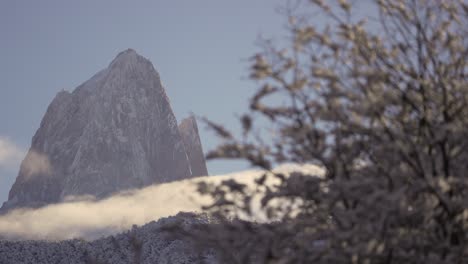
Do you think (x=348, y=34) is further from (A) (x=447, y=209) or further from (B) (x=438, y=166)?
(A) (x=447, y=209)

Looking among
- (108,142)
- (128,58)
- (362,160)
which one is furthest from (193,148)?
(362,160)

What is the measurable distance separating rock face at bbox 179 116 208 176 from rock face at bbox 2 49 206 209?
1.59 feet

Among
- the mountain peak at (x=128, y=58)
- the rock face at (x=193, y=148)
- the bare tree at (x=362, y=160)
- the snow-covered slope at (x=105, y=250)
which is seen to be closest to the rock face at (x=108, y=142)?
the mountain peak at (x=128, y=58)

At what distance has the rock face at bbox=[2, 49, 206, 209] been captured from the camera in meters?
146

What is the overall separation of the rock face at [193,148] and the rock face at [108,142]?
48 cm

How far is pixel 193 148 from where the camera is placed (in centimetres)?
15762

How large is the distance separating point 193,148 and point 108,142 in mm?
21124

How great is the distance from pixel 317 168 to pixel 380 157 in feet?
2.49

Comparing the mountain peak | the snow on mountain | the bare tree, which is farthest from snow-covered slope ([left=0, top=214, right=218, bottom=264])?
the mountain peak

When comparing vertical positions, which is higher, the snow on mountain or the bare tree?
the snow on mountain

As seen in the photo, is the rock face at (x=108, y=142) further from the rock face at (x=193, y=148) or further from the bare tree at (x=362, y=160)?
the bare tree at (x=362, y=160)

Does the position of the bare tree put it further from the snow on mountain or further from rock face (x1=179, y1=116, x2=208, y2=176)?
rock face (x1=179, y1=116, x2=208, y2=176)

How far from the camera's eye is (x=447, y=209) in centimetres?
700

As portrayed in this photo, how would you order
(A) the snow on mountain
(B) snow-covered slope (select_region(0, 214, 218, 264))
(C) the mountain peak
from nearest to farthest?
(B) snow-covered slope (select_region(0, 214, 218, 264)) → (A) the snow on mountain → (C) the mountain peak
